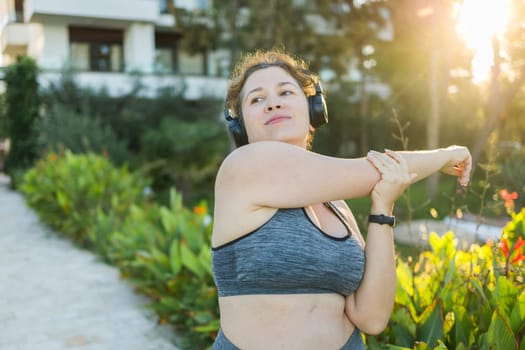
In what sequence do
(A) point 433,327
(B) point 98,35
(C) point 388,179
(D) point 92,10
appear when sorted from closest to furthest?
(C) point 388,179 < (A) point 433,327 < (D) point 92,10 < (B) point 98,35

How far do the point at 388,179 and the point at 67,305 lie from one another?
173 inches

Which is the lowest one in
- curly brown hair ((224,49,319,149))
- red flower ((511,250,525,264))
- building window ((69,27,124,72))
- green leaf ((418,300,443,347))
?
green leaf ((418,300,443,347))

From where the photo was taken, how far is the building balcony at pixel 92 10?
23.3 meters

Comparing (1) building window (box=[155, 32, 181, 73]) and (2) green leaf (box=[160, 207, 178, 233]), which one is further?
(1) building window (box=[155, 32, 181, 73])

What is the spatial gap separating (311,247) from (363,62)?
21291 mm

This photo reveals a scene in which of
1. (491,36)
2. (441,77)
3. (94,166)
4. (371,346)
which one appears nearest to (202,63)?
(441,77)

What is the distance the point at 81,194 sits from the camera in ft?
28.8

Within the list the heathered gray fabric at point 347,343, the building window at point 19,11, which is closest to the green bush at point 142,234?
the heathered gray fabric at point 347,343

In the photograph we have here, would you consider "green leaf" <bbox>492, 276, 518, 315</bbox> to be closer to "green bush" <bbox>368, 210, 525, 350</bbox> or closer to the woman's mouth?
"green bush" <bbox>368, 210, 525, 350</bbox>

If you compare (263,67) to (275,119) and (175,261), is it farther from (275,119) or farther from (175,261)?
(175,261)

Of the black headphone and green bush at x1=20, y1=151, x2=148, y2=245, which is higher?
the black headphone

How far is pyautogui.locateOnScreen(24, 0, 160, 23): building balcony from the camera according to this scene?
2333cm

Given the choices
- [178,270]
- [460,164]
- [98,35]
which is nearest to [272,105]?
[460,164]

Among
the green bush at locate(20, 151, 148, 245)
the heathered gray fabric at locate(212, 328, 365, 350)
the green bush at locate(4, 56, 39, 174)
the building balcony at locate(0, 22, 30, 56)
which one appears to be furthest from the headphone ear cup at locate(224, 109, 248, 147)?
the building balcony at locate(0, 22, 30, 56)
